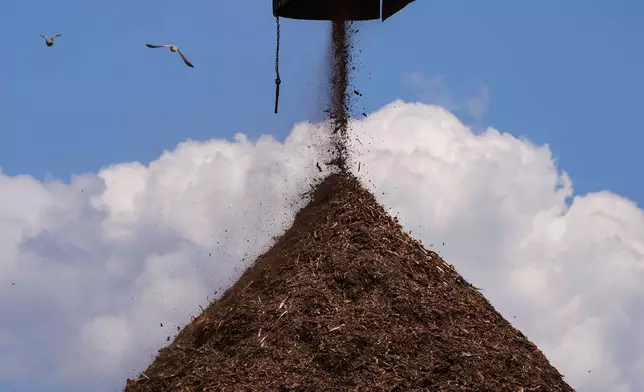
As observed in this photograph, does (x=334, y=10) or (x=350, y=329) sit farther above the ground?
(x=334, y=10)

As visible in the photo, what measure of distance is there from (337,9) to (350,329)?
233 inches

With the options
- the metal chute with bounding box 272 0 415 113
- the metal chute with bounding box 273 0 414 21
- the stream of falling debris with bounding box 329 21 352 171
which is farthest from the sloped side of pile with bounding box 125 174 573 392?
the metal chute with bounding box 273 0 414 21

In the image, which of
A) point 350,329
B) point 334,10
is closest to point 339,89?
point 334,10

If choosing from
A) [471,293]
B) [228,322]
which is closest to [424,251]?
[471,293]

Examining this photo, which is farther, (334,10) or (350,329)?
(334,10)

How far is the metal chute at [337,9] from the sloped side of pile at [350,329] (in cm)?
311

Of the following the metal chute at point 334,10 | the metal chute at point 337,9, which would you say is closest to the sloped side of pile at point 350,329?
the metal chute at point 334,10

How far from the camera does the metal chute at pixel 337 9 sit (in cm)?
1642

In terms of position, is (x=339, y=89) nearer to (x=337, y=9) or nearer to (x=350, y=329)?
(x=337, y=9)

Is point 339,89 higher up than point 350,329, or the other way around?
point 339,89

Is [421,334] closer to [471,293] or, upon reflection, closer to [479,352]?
[479,352]

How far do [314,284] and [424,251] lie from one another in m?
2.26

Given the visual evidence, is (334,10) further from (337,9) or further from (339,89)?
(339,89)

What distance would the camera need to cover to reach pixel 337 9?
55.8 ft
